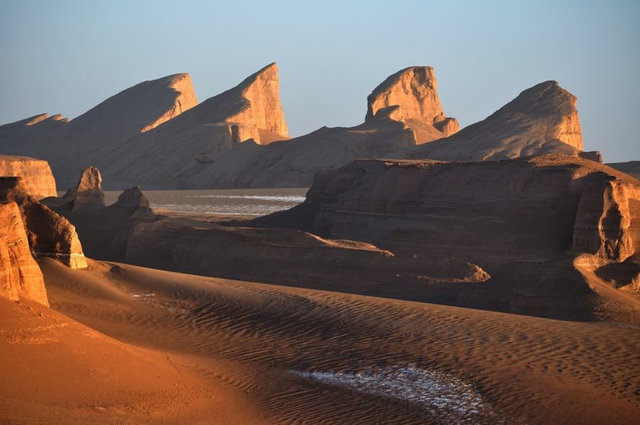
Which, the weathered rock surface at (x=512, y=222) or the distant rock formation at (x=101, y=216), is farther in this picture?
the distant rock formation at (x=101, y=216)

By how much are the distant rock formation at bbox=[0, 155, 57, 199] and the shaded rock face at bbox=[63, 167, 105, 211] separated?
121 ft

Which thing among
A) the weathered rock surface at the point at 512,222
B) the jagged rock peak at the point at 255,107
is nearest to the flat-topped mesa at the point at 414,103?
the jagged rock peak at the point at 255,107

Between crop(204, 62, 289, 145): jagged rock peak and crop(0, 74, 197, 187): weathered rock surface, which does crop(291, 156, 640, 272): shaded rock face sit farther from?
crop(0, 74, 197, 187): weathered rock surface

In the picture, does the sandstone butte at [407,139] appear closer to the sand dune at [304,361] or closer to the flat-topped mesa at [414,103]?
the flat-topped mesa at [414,103]

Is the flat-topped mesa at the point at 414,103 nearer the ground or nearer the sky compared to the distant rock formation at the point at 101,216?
nearer the sky

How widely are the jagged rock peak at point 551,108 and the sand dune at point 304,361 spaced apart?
180ft

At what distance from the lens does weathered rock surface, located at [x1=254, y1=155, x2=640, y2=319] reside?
20969 mm

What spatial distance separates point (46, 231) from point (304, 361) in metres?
7.89

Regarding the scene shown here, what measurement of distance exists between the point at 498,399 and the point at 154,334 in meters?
6.53

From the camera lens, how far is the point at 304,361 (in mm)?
14305

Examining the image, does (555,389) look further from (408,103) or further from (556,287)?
(408,103)

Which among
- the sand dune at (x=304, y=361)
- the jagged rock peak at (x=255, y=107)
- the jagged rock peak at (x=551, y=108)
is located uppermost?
the jagged rock peak at (x=255, y=107)

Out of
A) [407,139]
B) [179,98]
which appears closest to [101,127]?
[179,98]

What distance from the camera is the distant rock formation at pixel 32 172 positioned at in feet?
230
